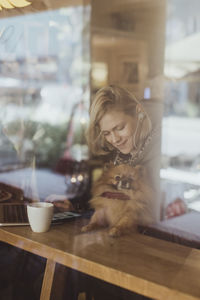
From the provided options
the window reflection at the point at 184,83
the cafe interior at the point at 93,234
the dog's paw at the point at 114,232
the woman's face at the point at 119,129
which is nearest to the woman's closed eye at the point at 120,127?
the woman's face at the point at 119,129

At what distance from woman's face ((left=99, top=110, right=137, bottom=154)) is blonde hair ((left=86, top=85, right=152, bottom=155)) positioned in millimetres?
13

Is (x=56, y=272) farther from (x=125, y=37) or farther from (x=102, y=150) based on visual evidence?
(x=125, y=37)

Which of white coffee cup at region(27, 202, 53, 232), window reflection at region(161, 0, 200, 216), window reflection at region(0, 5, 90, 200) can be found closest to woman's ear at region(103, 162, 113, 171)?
white coffee cup at region(27, 202, 53, 232)

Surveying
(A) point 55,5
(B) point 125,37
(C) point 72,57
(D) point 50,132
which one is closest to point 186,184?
(A) point 55,5

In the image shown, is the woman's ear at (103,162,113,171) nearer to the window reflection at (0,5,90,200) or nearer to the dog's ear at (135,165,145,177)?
the dog's ear at (135,165,145,177)

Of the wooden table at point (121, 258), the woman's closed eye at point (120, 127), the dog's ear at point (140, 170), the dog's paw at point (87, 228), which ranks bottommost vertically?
the wooden table at point (121, 258)

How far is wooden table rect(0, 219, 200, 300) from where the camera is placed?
722mm

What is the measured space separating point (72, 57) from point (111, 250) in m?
4.94

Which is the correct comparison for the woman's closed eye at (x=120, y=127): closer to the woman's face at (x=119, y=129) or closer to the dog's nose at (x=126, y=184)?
the woman's face at (x=119, y=129)

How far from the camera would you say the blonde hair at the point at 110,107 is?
1.07 meters

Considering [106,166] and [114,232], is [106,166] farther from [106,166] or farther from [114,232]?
[114,232]

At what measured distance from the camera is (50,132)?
5242 mm

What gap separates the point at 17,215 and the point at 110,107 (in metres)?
0.47

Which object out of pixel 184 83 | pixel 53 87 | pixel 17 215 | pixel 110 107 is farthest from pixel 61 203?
pixel 53 87
